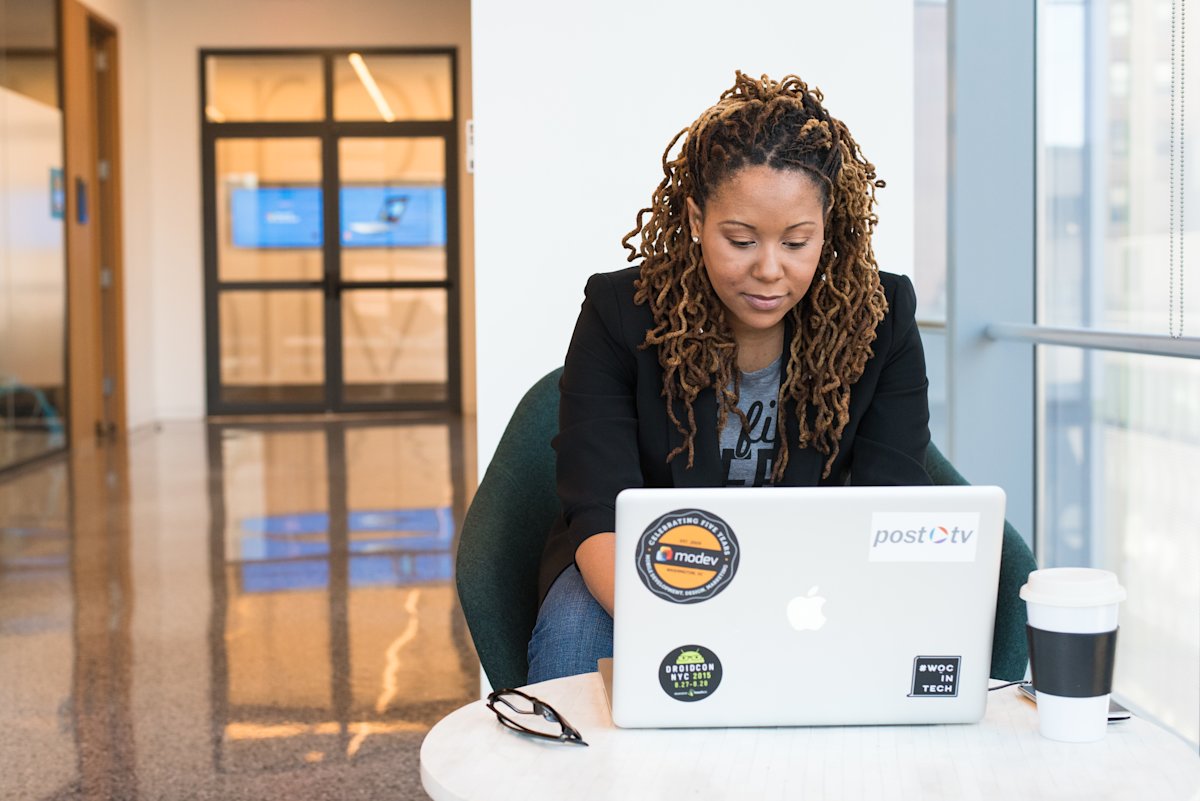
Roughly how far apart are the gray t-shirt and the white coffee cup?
62 centimetres

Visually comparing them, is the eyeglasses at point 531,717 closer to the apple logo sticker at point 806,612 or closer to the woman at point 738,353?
the apple logo sticker at point 806,612

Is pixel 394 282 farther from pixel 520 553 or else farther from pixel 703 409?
pixel 703 409

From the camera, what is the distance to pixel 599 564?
1.60m

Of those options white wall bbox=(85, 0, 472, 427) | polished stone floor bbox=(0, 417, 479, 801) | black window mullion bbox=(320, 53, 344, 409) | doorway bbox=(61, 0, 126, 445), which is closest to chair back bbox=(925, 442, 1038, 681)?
polished stone floor bbox=(0, 417, 479, 801)

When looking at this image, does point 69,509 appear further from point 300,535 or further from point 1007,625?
point 1007,625

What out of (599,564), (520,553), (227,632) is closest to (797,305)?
(599,564)

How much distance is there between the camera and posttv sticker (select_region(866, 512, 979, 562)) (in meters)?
1.16

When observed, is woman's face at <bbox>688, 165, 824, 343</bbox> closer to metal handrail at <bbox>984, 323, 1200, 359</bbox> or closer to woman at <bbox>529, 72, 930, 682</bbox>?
woman at <bbox>529, 72, 930, 682</bbox>

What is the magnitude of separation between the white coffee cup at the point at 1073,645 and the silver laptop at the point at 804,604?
1.9 inches

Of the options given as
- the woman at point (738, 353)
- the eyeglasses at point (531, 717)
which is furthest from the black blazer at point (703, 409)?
the eyeglasses at point (531, 717)

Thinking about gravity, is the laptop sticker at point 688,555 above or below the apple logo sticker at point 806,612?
above

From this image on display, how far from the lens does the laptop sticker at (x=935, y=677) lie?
47.2 inches

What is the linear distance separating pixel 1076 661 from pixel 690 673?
0.34 m

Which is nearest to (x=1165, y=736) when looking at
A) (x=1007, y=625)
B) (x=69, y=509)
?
(x=1007, y=625)
